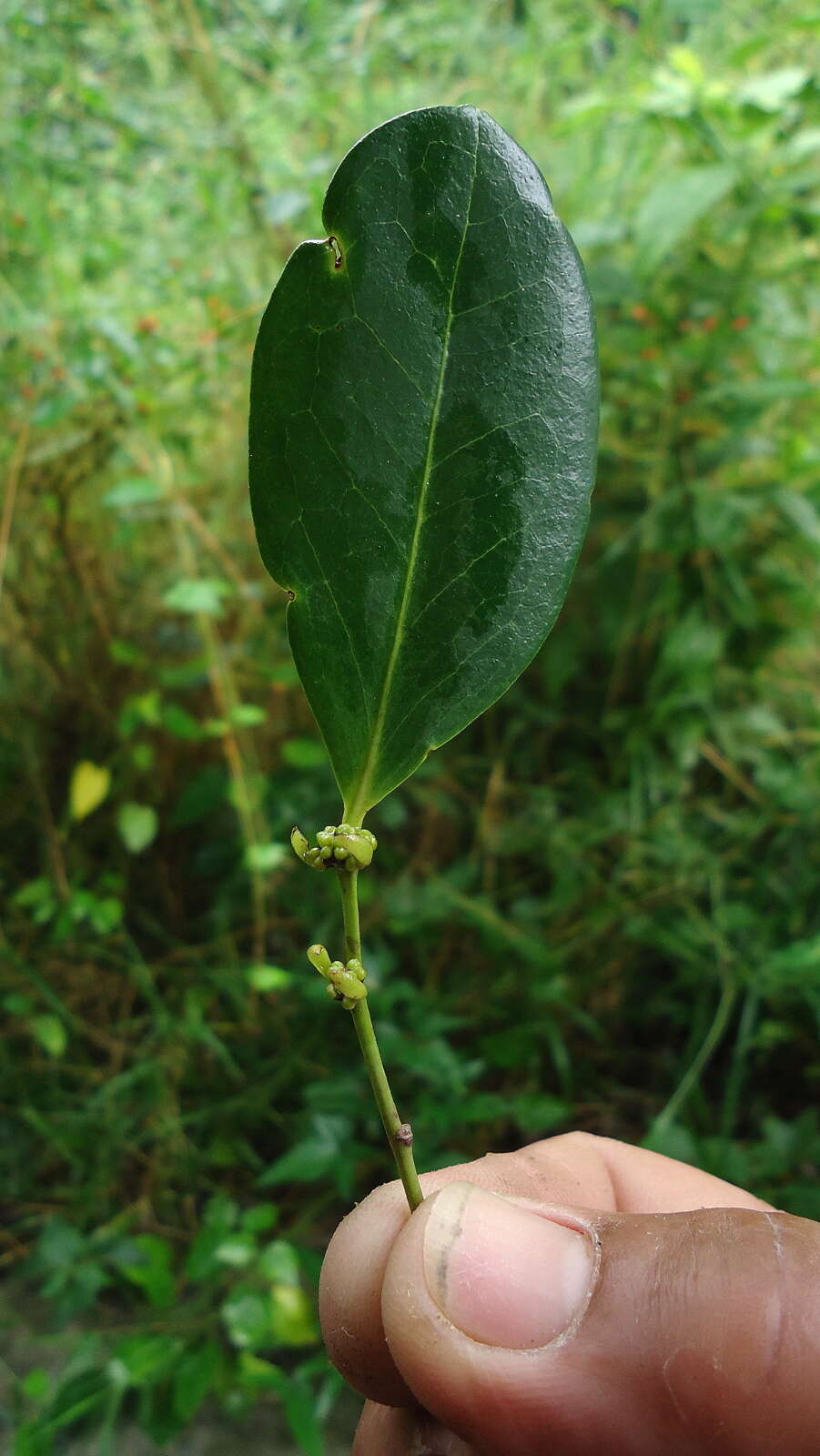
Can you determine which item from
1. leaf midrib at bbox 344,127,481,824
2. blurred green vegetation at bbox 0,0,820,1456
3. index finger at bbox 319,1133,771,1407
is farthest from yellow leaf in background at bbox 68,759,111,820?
leaf midrib at bbox 344,127,481,824

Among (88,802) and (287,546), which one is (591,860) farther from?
(287,546)

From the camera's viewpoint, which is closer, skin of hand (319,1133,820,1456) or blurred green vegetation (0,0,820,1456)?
skin of hand (319,1133,820,1456)

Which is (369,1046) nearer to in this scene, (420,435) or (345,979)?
(345,979)

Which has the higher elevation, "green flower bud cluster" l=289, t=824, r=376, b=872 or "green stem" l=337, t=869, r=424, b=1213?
"green flower bud cluster" l=289, t=824, r=376, b=872

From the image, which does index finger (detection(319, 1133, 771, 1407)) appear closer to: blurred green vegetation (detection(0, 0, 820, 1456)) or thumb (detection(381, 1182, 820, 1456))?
thumb (detection(381, 1182, 820, 1456))

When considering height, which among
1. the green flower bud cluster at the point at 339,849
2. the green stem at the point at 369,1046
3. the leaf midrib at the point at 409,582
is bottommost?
the green stem at the point at 369,1046

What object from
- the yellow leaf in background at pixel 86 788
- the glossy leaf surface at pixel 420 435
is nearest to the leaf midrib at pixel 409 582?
the glossy leaf surface at pixel 420 435

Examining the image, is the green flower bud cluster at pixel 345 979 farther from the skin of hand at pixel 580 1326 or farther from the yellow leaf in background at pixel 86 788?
the yellow leaf in background at pixel 86 788
